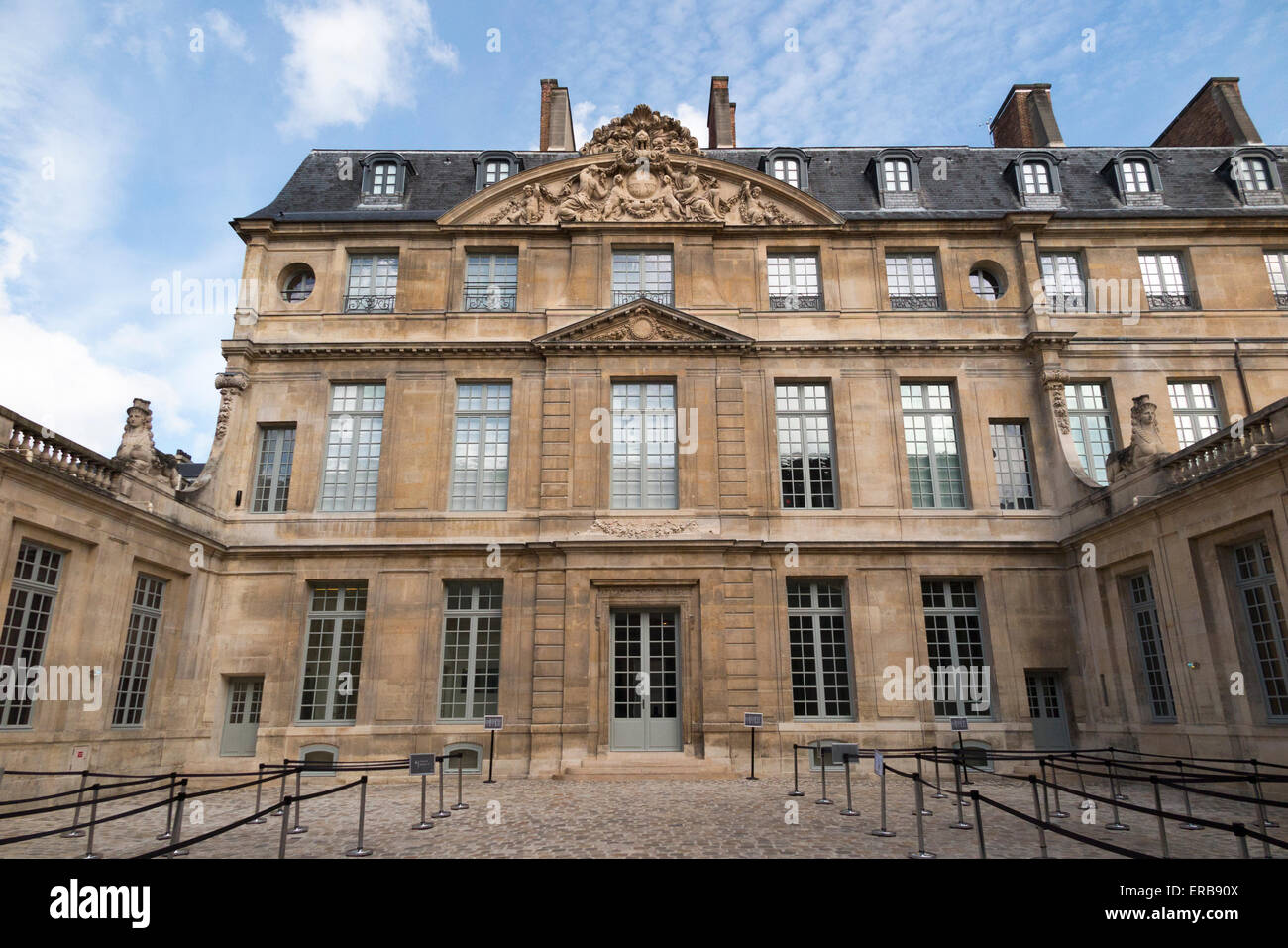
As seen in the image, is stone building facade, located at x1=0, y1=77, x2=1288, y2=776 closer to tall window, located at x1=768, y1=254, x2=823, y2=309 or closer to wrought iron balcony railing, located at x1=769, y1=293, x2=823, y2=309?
tall window, located at x1=768, y1=254, x2=823, y2=309

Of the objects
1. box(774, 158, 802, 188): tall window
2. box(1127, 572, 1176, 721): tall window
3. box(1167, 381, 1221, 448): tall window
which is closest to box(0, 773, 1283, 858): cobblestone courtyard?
box(1127, 572, 1176, 721): tall window

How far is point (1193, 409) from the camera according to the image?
55.6ft

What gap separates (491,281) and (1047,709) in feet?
49.9

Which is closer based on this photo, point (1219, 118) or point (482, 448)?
point (482, 448)

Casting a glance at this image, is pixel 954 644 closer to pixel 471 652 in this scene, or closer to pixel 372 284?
pixel 471 652

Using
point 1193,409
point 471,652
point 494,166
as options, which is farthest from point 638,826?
point 494,166

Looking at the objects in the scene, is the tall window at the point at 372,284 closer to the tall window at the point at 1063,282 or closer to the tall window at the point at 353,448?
the tall window at the point at 353,448

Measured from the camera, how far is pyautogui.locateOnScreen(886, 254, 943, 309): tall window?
58.7 feet

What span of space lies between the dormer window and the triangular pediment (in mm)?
5223

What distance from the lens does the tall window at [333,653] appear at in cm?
1541

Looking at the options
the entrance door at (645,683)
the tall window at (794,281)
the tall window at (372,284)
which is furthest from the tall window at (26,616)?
the tall window at (794,281)

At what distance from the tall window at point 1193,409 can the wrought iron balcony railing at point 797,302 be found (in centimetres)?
796

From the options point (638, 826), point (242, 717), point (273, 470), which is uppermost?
point (273, 470)

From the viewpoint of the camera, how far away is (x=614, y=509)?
16219 mm
